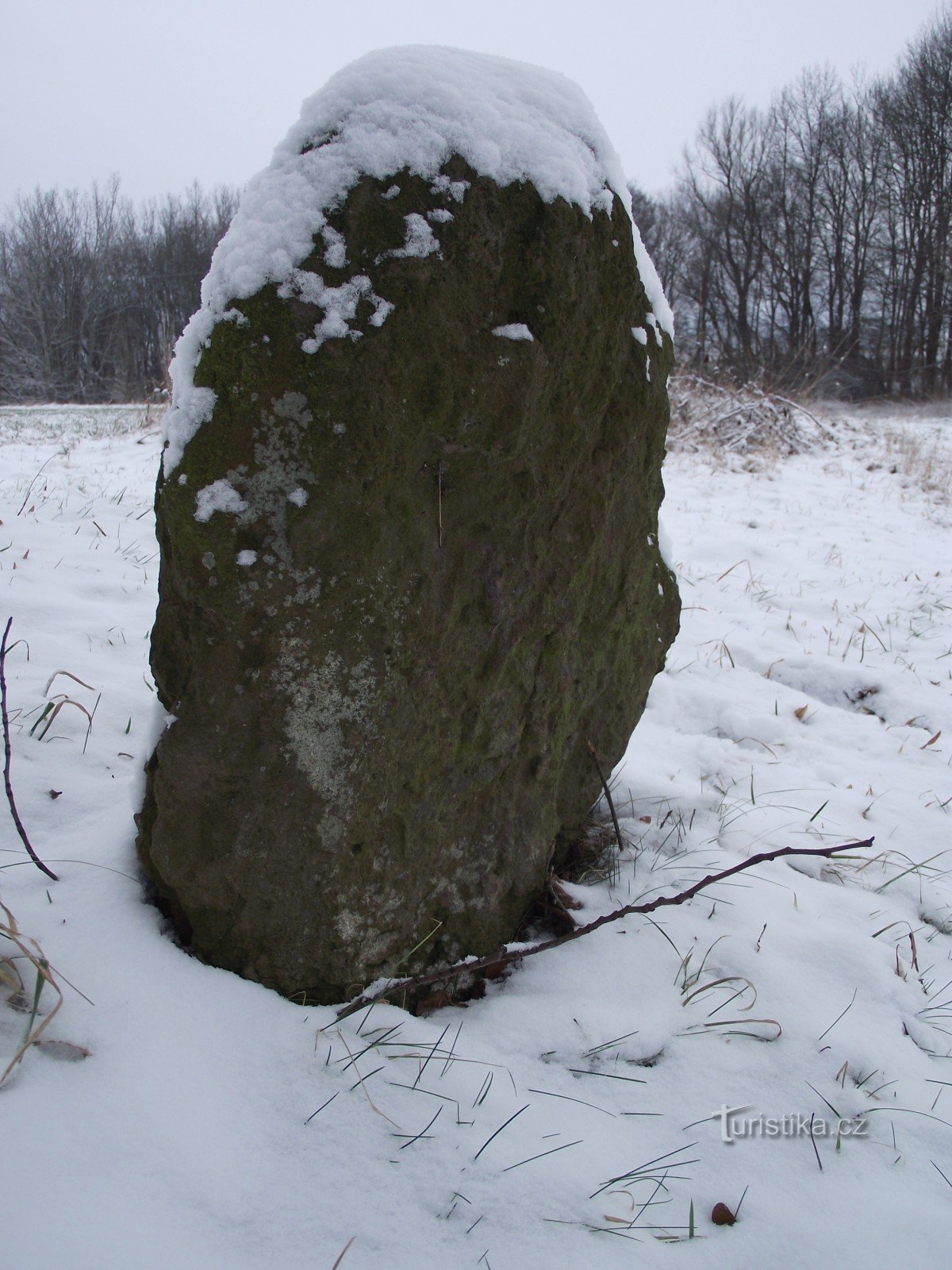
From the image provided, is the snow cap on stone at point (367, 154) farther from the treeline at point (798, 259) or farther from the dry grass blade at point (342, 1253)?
the treeline at point (798, 259)

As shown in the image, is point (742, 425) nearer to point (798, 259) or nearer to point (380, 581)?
point (380, 581)

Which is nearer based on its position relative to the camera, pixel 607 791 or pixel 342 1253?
pixel 342 1253

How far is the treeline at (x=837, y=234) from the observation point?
21125mm

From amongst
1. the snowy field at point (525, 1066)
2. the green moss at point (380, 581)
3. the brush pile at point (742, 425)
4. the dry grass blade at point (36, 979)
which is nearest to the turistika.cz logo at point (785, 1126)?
A: the snowy field at point (525, 1066)

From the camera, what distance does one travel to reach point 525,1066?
1329 mm

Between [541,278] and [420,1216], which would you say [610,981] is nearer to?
[420,1216]

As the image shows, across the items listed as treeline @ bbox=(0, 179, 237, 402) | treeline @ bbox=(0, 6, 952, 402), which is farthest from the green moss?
treeline @ bbox=(0, 179, 237, 402)

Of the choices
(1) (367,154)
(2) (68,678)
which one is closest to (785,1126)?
(1) (367,154)

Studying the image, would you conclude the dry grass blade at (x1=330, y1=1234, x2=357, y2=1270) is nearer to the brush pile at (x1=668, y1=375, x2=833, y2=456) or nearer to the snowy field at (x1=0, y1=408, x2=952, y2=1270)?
the snowy field at (x1=0, y1=408, x2=952, y2=1270)

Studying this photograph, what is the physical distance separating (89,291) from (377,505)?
121 ft

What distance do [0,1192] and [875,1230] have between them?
1.23 m

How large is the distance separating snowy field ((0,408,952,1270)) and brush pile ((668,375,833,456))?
696 centimetres

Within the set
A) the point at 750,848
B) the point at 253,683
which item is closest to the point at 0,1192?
the point at 253,683

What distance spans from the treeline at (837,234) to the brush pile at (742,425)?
11765mm
